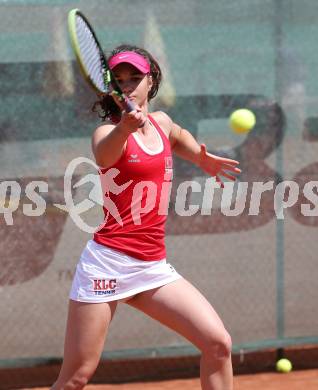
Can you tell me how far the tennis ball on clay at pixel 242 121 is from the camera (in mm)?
4781

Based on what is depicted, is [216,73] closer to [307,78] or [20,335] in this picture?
[307,78]

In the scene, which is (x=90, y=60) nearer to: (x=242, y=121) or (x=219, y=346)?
(x=219, y=346)

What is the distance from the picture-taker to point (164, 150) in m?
3.36

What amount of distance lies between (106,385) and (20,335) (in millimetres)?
602

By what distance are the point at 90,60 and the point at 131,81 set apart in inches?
10.4

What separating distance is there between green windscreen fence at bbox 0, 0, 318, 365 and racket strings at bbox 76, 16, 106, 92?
1.54 m

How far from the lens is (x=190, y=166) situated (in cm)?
495

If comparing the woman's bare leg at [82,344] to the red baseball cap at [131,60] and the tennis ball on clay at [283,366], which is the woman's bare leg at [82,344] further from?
the tennis ball on clay at [283,366]

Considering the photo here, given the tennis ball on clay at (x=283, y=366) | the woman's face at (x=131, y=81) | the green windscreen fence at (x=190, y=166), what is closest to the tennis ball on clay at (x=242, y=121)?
the green windscreen fence at (x=190, y=166)

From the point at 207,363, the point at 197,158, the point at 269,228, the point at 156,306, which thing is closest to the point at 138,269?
the point at 156,306

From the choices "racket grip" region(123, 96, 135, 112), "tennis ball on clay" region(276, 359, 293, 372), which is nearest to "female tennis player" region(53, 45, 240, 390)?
"racket grip" region(123, 96, 135, 112)

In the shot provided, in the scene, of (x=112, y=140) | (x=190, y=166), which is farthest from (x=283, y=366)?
(x=112, y=140)

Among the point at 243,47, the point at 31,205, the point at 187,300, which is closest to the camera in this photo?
the point at 187,300

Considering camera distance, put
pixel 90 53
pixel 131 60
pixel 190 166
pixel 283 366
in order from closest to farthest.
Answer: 1. pixel 90 53
2. pixel 131 60
3. pixel 190 166
4. pixel 283 366
